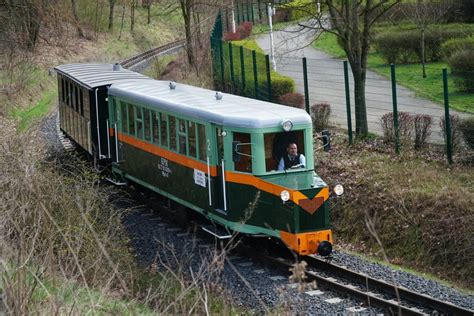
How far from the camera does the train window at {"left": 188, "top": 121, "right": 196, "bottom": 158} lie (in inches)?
602

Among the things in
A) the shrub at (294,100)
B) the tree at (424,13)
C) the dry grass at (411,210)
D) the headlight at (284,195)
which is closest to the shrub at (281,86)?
the shrub at (294,100)

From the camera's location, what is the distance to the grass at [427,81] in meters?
23.2

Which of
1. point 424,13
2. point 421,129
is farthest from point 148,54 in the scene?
point 421,129

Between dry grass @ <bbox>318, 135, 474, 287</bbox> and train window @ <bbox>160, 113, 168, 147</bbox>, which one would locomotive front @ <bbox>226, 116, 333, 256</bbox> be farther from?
train window @ <bbox>160, 113, 168, 147</bbox>

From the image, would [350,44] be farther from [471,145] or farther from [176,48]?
[176,48]

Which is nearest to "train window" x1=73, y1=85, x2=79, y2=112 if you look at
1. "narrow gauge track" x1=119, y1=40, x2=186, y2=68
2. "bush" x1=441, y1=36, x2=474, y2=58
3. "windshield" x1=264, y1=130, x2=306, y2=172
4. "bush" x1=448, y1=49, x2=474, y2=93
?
"windshield" x1=264, y1=130, x2=306, y2=172

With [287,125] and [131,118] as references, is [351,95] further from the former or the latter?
[287,125]

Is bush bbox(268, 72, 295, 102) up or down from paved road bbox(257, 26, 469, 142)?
up

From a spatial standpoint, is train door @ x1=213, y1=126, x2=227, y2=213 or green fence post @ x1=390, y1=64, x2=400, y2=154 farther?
green fence post @ x1=390, y1=64, x2=400, y2=154

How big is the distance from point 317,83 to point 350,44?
25.4ft

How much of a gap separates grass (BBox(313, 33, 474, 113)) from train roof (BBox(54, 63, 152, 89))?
27.1 ft

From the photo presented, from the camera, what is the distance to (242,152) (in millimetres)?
Result: 14086

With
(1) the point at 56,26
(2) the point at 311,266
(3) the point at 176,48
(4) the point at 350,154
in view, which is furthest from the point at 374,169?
(3) the point at 176,48

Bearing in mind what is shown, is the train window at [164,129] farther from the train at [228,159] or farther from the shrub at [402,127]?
the shrub at [402,127]
